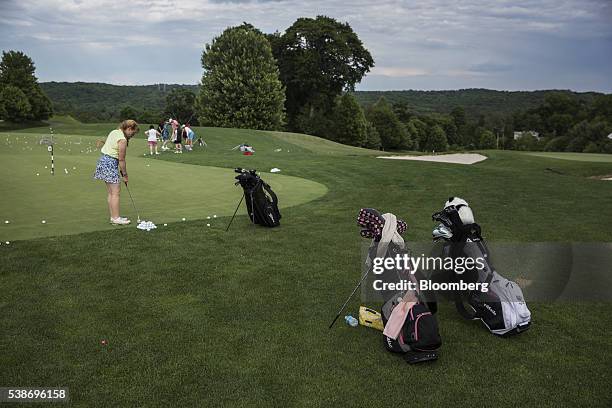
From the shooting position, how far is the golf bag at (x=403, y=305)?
5.20 metres

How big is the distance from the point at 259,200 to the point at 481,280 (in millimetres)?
5446

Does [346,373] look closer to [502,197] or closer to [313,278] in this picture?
[313,278]

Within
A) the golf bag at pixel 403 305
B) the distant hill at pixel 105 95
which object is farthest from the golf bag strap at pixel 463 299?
the distant hill at pixel 105 95

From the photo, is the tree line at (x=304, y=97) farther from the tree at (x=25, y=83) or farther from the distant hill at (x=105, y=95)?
the distant hill at (x=105, y=95)

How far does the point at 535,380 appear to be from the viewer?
4879mm

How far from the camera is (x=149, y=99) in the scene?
129 meters

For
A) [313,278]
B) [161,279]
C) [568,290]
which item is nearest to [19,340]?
[161,279]

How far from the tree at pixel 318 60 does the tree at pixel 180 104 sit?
22.1m

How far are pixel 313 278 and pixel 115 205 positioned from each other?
16.1 ft

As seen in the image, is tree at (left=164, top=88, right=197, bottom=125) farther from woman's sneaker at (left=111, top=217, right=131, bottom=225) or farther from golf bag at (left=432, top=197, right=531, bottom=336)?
golf bag at (left=432, top=197, right=531, bottom=336)

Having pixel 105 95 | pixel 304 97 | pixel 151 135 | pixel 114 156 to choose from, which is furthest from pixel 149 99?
pixel 114 156

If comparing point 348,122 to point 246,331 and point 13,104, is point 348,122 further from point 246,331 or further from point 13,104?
point 246,331

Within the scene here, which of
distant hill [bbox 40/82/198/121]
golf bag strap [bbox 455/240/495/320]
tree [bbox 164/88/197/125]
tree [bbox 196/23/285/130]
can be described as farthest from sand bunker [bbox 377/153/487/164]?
distant hill [bbox 40/82/198/121]

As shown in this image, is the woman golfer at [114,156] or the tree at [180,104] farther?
the tree at [180,104]
